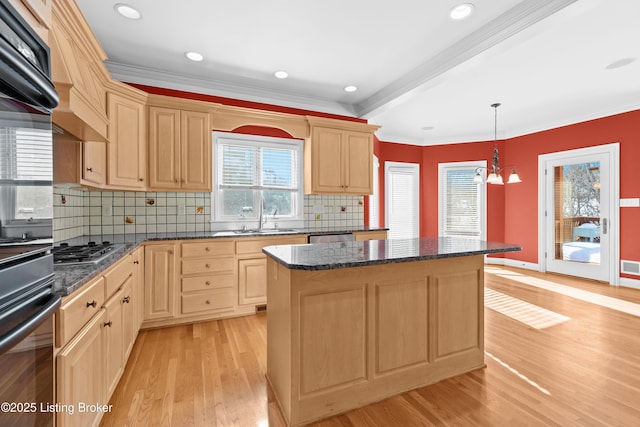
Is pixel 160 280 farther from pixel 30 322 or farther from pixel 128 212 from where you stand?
pixel 30 322

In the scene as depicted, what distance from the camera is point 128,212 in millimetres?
3301

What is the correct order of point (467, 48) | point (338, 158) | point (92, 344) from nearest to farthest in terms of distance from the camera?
point (92, 344)
point (467, 48)
point (338, 158)

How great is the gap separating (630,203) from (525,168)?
5.34ft

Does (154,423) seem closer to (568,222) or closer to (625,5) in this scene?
(625,5)

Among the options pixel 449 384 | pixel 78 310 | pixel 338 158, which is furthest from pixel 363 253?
pixel 338 158

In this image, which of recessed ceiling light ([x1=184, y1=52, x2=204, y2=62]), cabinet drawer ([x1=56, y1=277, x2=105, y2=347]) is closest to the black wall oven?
cabinet drawer ([x1=56, y1=277, x2=105, y2=347])

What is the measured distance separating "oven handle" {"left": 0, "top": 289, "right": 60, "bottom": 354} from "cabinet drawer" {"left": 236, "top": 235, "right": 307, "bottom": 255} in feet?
7.16

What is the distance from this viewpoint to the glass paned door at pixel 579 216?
4605 mm

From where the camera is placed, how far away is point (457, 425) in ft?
5.37

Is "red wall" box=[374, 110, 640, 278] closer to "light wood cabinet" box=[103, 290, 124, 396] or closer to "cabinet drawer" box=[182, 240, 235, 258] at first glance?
"cabinet drawer" box=[182, 240, 235, 258]

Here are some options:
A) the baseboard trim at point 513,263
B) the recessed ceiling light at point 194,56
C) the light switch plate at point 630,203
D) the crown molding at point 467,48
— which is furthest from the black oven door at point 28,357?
the baseboard trim at point 513,263

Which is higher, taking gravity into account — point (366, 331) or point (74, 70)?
point (74, 70)

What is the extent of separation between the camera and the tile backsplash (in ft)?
9.00

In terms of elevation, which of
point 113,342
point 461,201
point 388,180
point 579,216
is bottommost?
point 113,342
